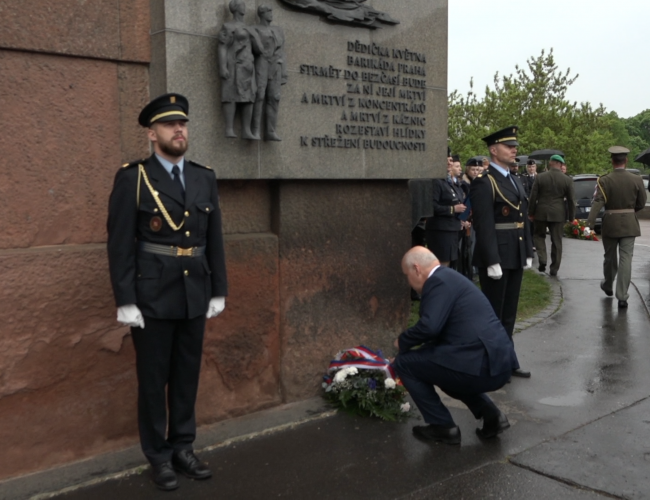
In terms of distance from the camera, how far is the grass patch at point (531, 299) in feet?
30.3

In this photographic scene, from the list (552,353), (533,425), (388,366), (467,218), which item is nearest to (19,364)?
(388,366)

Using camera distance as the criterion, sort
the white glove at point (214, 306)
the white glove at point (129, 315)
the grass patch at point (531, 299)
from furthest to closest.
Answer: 1. the grass patch at point (531, 299)
2. the white glove at point (214, 306)
3. the white glove at point (129, 315)

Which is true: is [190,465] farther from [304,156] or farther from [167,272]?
[304,156]

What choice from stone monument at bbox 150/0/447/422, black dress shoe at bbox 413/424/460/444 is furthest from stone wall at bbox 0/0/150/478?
black dress shoe at bbox 413/424/460/444

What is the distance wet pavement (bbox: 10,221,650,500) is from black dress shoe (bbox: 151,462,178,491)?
38mm

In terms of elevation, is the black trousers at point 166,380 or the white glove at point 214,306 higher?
the white glove at point 214,306

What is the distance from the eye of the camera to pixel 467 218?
10.8 m

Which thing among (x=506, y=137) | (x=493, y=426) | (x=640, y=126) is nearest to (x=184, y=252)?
(x=493, y=426)

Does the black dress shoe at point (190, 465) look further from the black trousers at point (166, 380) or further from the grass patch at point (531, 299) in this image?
the grass patch at point (531, 299)

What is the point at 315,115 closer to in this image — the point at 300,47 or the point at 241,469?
the point at 300,47

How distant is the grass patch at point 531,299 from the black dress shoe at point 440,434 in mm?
3309

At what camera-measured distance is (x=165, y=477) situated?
4.30 meters

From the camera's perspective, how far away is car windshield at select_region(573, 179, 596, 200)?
931 inches

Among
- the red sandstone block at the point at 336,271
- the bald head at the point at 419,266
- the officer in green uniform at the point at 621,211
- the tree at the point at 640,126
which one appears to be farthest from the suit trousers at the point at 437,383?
the tree at the point at 640,126
